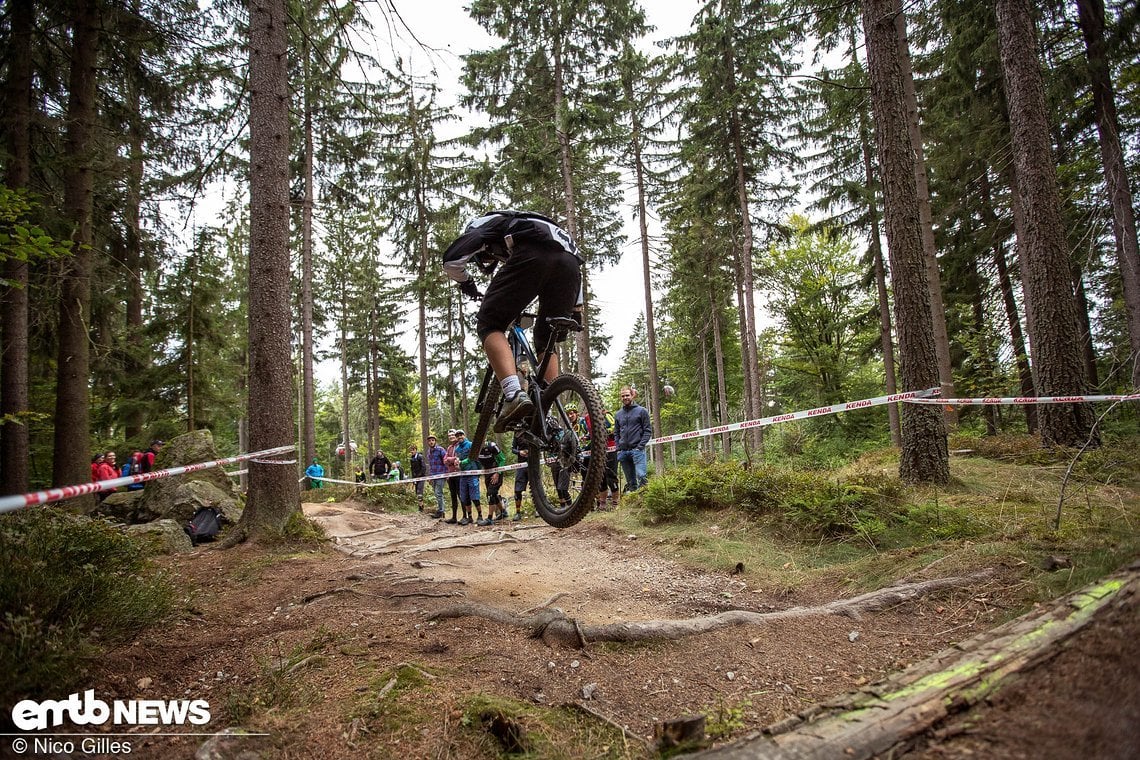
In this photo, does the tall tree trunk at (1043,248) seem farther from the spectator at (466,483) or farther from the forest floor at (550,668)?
the spectator at (466,483)

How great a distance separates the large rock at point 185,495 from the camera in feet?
30.2

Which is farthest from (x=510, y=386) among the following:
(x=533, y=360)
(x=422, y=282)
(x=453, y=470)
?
(x=422, y=282)

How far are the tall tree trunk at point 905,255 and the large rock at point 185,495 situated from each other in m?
10.5

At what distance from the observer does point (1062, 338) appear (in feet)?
24.3

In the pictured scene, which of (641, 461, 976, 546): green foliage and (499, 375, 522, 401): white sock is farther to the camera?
(641, 461, 976, 546): green foliage

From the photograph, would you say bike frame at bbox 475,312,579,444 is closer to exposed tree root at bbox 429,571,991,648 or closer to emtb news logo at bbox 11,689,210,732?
exposed tree root at bbox 429,571,991,648

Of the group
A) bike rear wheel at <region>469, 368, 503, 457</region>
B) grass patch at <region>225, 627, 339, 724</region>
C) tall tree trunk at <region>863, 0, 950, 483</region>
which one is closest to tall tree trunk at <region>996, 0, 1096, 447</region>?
tall tree trunk at <region>863, 0, 950, 483</region>

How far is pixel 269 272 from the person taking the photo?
6.19 meters

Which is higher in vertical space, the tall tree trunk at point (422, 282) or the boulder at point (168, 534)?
the tall tree trunk at point (422, 282)

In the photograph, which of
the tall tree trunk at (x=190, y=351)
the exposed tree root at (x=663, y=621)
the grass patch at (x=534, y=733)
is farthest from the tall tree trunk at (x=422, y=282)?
the grass patch at (x=534, y=733)

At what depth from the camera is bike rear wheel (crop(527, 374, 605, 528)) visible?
3.48 m

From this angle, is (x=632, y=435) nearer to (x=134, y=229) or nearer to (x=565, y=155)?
(x=565, y=155)

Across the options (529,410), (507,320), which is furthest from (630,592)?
(507,320)

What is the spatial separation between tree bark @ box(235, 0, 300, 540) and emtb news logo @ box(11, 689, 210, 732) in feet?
12.8
